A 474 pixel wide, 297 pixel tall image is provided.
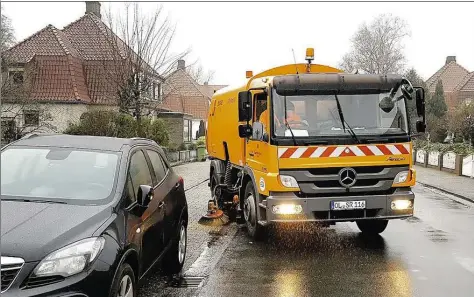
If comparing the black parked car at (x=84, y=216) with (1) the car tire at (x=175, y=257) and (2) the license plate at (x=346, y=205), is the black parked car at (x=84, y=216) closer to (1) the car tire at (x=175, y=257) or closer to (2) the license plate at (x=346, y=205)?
(1) the car tire at (x=175, y=257)

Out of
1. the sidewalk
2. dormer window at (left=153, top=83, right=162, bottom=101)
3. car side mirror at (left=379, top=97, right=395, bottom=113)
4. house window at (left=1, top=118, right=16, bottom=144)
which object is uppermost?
dormer window at (left=153, top=83, right=162, bottom=101)

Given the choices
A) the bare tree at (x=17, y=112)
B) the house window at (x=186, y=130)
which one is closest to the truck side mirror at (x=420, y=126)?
the bare tree at (x=17, y=112)

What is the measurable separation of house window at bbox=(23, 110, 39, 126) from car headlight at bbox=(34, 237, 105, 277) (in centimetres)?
2086

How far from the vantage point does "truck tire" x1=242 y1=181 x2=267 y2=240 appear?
8.81 m

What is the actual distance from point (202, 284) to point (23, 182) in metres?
2.31

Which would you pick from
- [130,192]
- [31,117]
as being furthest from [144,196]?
[31,117]

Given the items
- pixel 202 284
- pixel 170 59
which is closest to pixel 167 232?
pixel 202 284

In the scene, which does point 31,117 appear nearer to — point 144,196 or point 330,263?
point 330,263

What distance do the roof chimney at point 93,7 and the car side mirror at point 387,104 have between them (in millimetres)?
34245

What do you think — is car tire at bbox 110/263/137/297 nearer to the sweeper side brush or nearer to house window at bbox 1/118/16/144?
the sweeper side brush

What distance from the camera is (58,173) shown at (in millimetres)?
5133

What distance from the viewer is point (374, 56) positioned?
6525 centimetres

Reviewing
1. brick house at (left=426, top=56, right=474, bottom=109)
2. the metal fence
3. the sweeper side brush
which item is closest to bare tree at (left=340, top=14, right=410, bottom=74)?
brick house at (left=426, top=56, right=474, bottom=109)

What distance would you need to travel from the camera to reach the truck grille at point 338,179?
7.97 m
